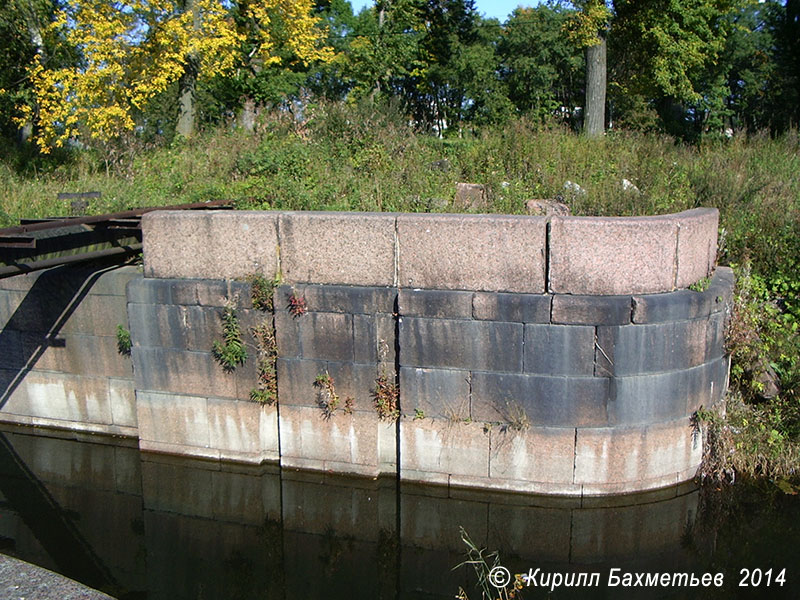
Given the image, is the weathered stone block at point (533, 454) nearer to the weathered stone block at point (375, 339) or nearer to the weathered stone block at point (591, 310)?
the weathered stone block at point (591, 310)

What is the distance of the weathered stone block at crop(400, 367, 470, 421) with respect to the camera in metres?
6.64

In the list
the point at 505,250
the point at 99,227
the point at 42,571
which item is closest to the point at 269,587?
the point at 42,571

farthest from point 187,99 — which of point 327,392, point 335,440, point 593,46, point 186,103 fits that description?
point 335,440

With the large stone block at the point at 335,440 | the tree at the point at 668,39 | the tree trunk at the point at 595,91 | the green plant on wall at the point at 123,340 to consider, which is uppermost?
the tree at the point at 668,39

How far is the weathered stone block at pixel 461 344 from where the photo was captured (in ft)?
21.1

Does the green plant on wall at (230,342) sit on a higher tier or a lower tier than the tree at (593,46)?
lower

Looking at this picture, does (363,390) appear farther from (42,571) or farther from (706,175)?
(706,175)

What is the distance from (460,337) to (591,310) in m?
1.14

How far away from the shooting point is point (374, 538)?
21.2ft

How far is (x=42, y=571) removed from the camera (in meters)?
4.61

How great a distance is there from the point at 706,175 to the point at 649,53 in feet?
45.1

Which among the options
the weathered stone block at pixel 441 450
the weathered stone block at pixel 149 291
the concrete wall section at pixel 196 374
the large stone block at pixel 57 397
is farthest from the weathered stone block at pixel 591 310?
the large stone block at pixel 57 397

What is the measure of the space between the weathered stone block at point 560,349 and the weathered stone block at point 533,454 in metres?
0.55

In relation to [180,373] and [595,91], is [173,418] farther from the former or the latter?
[595,91]
